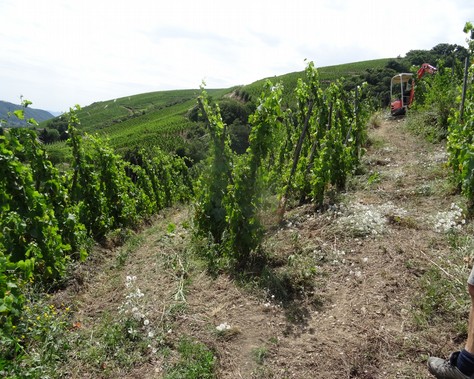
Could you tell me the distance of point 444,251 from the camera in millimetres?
4016

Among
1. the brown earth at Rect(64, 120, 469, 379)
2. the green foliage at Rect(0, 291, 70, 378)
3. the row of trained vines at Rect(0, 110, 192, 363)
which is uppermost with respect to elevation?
the row of trained vines at Rect(0, 110, 192, 363)

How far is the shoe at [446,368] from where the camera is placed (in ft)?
7.82

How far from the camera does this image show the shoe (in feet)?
7.82

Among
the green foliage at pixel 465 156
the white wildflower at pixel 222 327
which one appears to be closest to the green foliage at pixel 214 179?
the white wildflower at pixel 222 327

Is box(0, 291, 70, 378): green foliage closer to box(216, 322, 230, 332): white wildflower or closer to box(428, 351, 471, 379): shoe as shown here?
box(216, 322, 230, 332): white wildflower

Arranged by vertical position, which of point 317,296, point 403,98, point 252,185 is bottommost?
point 317,296

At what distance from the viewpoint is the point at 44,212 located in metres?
4.32

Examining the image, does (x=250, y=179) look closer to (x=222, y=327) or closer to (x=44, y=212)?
(x=222, y=327)

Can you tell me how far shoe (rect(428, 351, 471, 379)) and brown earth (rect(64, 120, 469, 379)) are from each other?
124mm

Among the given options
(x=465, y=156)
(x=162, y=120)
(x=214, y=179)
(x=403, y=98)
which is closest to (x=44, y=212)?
(x=214, y=179)

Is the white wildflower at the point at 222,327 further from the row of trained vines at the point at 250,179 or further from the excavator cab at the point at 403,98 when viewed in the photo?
the excavator cab at the point at 403,98

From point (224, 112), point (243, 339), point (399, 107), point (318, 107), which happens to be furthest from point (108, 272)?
point (224, 112)

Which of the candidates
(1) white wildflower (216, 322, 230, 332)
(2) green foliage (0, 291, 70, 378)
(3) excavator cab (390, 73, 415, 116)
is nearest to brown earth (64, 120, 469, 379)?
(1) white wildflower (216, 322, 230, 332)

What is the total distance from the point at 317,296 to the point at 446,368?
4.75ft
